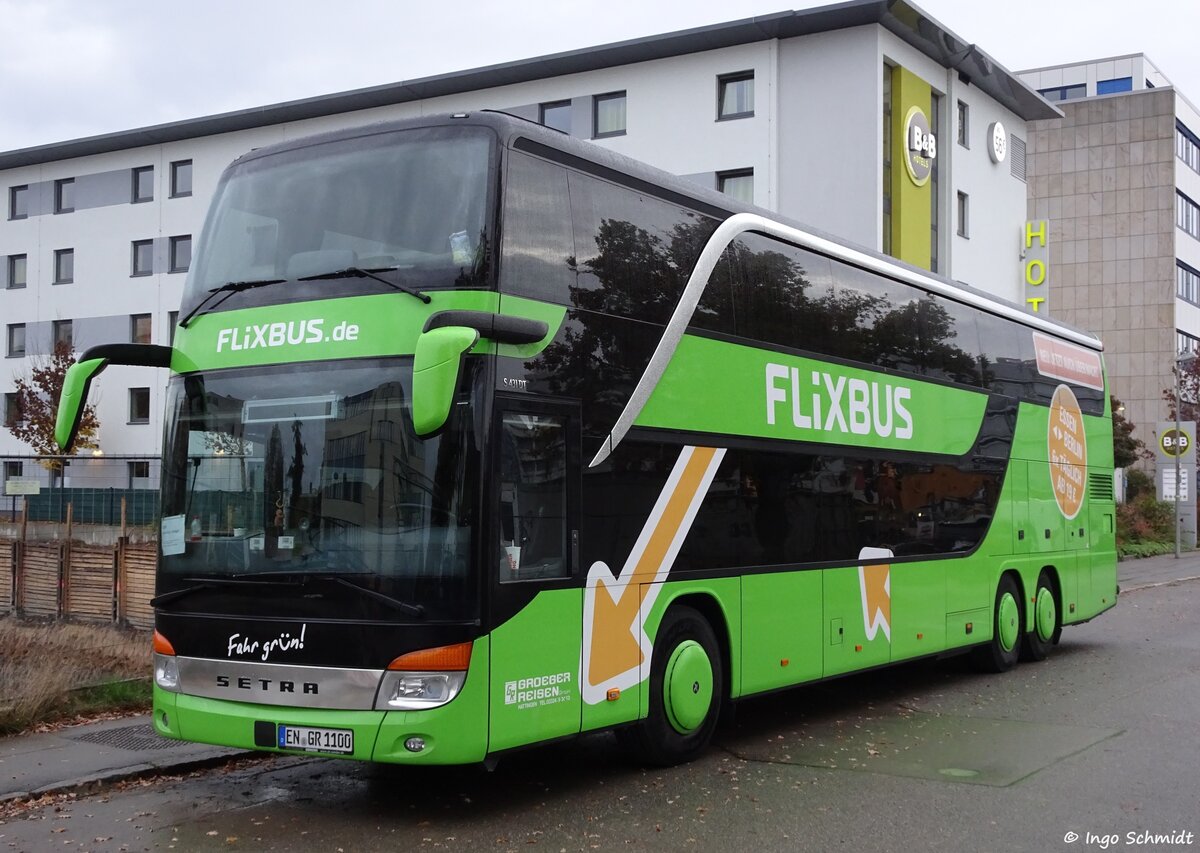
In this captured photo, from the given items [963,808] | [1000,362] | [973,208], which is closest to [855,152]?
[973,208]

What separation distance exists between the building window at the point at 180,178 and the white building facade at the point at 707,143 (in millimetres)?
81

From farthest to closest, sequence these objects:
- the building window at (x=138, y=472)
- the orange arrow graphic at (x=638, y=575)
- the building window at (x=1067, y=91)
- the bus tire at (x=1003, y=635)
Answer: the building window at (x=1067, y=91), the building window at (x=138, y=472), the bus tire at (x=1003, y=635), the orange arrow graphic at (x=638, y=575)

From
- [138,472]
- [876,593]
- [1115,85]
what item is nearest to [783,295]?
[876,593]

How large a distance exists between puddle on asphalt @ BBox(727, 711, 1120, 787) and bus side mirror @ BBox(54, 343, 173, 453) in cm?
520

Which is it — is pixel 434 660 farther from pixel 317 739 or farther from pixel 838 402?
pixel 838 402

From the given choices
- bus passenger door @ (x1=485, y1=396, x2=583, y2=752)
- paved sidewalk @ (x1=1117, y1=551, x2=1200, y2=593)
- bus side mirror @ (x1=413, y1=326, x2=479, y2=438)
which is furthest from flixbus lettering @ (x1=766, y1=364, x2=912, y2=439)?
paved sidewalk @ (x1=1117, y1=551, x2=1200, y2=593)

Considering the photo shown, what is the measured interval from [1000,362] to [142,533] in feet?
39.5

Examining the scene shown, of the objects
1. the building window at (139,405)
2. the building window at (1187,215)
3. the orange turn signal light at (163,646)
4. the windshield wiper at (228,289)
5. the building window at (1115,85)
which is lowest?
the orange turn signal light at (163,646)

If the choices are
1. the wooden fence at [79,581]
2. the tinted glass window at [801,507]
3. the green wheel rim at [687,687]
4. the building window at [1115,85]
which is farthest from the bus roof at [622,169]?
the building window at [1115,85]

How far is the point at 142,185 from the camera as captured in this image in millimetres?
50062

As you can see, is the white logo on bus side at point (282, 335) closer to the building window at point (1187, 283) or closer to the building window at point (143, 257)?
the building window at point (143, 257)

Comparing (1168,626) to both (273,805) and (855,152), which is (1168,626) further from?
(855,152)

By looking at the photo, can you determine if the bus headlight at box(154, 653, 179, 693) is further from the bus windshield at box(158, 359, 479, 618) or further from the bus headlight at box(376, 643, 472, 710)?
the bus headlight at box(376, 643, 472, 710)

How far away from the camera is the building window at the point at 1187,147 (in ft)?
245
